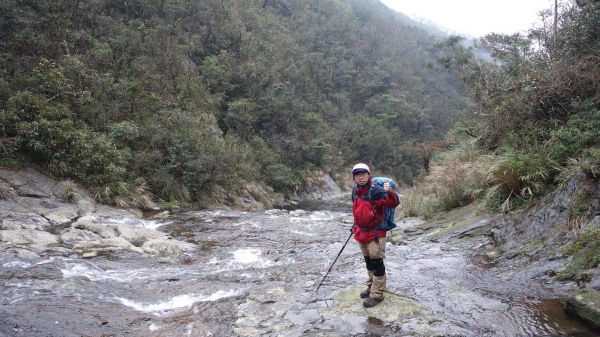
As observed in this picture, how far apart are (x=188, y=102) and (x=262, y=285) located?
17111mm

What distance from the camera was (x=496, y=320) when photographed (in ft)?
11.6

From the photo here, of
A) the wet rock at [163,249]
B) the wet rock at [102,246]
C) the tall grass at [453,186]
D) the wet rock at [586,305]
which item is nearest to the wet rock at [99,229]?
the wet rock at [102,246]

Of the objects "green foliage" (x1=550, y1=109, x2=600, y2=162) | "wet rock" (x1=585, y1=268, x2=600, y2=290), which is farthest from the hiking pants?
"green foliage" (x1=550, y1=109, x2=600, y2=162)

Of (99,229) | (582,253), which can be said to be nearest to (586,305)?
(582,253)

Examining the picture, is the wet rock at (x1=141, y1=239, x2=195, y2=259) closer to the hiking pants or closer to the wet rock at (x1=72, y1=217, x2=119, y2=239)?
the wet rock at (x1=72, y1=217, x2=119, y2=239)

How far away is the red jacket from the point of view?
398 cm

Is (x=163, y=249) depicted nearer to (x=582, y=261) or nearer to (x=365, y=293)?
(x=365, y=293)

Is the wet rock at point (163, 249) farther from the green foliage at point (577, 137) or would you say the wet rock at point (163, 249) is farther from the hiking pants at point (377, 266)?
the green foliage at point (577, 137)

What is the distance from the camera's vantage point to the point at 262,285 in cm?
529

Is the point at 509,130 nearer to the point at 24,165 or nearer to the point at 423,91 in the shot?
the point at 24,165

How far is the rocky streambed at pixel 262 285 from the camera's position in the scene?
145 inches

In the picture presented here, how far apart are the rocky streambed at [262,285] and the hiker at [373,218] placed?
22cm

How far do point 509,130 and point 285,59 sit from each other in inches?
1231

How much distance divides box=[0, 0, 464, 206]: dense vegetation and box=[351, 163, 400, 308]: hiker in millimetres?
6560
